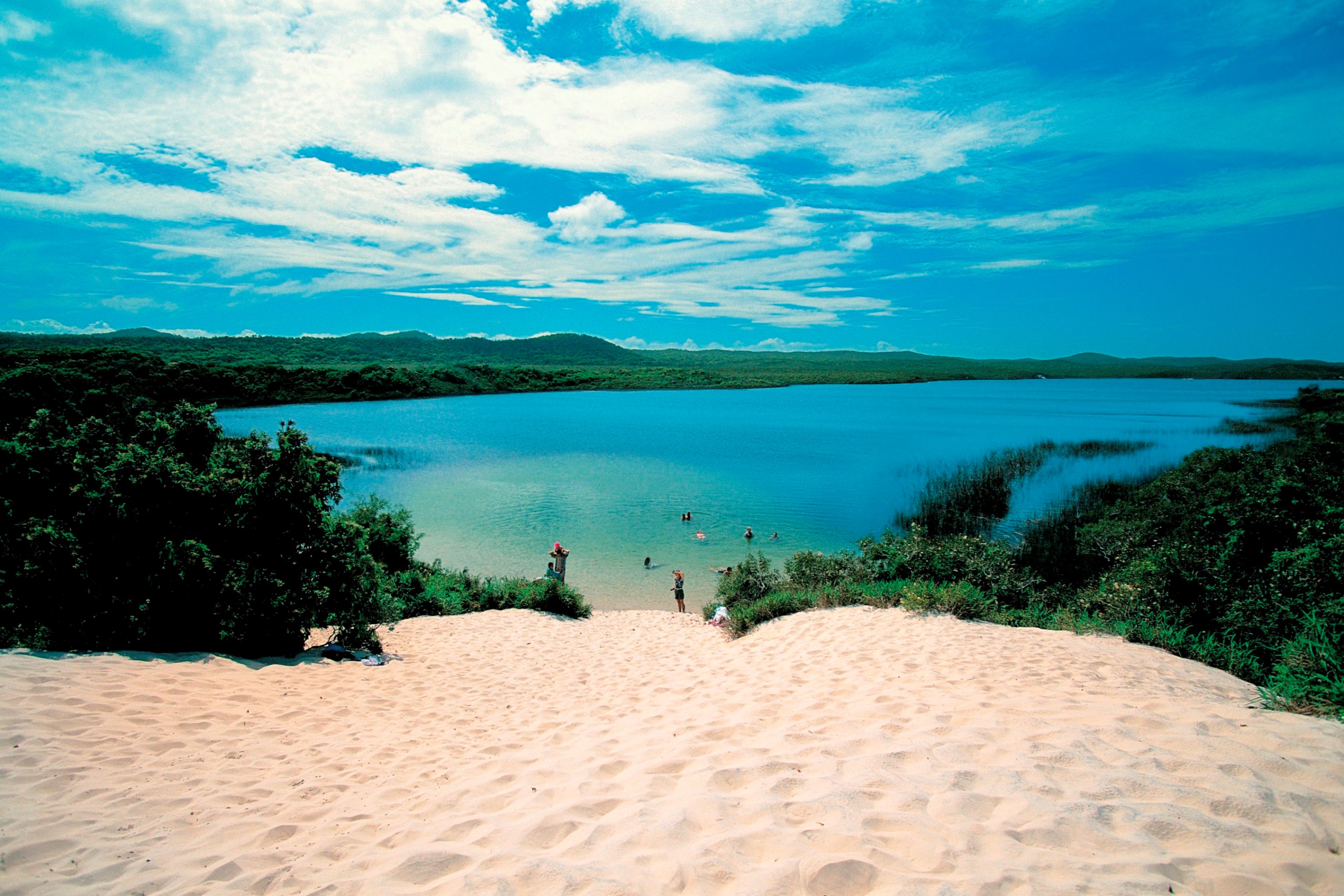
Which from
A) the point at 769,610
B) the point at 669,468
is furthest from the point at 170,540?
the point at 669,468

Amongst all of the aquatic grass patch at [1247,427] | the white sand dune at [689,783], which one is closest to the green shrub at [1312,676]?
the white sand dune at [689,783]

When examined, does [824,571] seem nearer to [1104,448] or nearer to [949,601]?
[949,601]

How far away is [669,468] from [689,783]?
33767 millimetres

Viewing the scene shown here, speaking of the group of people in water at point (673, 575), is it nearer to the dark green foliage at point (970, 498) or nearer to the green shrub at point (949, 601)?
the green shrub at point (949, 601)

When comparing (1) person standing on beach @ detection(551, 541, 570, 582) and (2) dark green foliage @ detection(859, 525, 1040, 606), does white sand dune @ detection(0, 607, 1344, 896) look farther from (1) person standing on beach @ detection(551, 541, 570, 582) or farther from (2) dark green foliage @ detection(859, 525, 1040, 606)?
(1) person standing on beach @ detection(551, 541, 570, 582)

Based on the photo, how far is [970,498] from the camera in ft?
87.2

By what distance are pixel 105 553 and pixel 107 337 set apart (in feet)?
650

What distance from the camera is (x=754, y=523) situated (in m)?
25.3

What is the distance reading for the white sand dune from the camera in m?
3.34

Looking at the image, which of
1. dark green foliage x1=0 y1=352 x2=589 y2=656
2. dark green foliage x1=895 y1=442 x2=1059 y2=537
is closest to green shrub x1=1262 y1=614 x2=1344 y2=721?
dark green foliage x1=0 y1=352 x2=589 y2=656

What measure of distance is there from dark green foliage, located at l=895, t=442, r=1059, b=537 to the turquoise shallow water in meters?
0.79

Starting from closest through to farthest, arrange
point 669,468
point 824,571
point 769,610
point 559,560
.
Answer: point 769,610
point 824,571
point 559,560
point 669,468

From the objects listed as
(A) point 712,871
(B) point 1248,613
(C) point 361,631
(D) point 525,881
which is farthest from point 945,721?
(C) point 361,631

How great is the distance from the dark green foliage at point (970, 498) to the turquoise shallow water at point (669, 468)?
792mm
